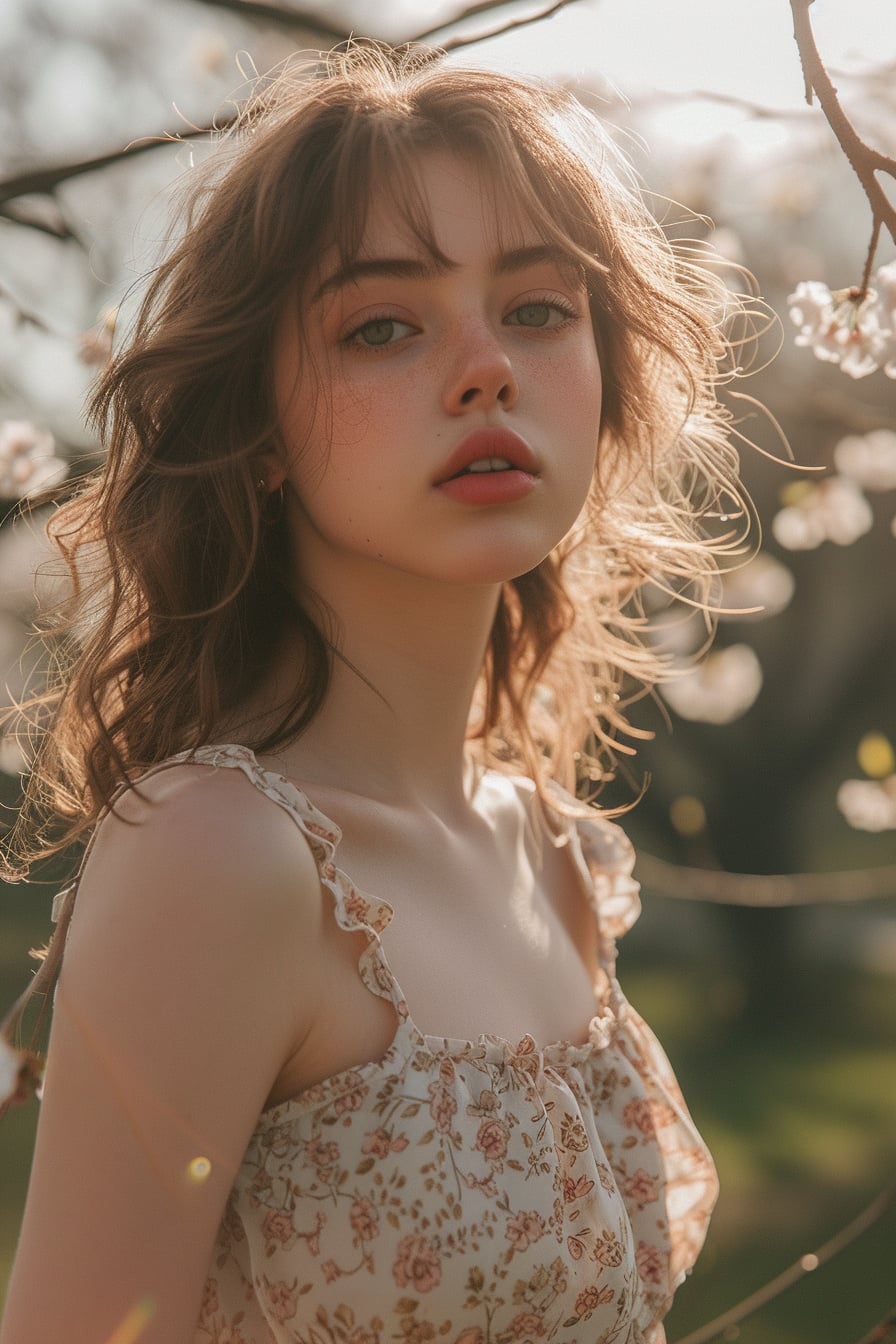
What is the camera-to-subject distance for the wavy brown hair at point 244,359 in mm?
1408

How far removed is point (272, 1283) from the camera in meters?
1.22

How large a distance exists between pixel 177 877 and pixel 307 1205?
0.98 feet

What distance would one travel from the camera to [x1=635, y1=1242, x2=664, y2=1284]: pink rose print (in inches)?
58.7

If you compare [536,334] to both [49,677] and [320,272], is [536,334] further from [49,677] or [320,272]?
[49,677]

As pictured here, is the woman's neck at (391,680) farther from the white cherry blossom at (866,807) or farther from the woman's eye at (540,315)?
the white cherry blossom at (866,807)

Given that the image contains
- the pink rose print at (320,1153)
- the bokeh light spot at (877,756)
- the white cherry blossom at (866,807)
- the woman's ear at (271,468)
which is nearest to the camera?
the pink rose print at (320,1153)

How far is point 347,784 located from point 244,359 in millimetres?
430

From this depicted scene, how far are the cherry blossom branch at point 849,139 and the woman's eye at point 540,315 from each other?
0.32 m

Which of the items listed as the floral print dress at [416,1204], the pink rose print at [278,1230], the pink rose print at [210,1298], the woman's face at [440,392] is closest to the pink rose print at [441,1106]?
the floral print dress at [416,1204]

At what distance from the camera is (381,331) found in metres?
1.38

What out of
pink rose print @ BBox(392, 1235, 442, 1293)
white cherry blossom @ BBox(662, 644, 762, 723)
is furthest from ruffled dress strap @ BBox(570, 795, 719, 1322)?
white cherry blossom @ BBox(662, 644, 762, 723)

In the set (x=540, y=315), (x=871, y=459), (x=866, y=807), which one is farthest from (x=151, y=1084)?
(x=866, y=807)

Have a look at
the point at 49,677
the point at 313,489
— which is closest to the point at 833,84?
the point at 313,489

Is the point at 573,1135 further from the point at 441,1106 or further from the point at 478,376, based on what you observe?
the point at 478,376
